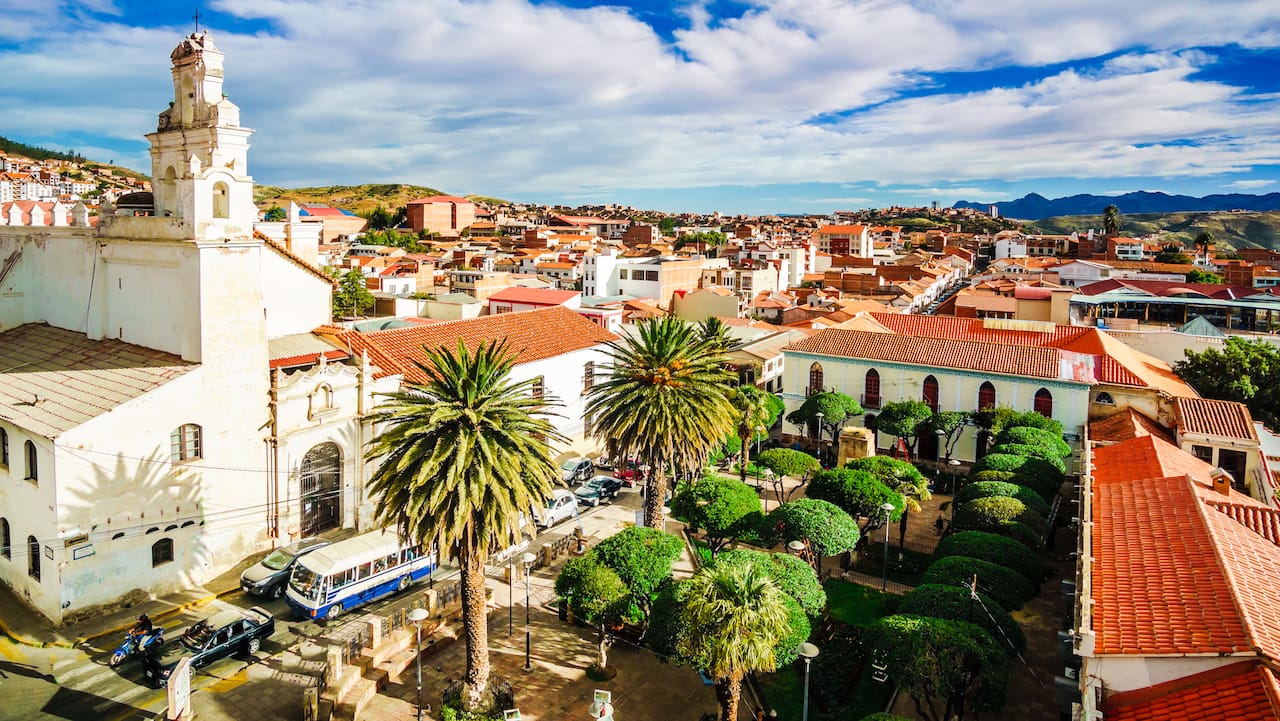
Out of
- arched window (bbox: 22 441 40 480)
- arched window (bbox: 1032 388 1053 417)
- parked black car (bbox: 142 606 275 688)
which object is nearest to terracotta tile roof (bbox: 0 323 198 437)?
arched window (bbox: 22 441 40 480)

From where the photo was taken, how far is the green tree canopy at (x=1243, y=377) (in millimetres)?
42094

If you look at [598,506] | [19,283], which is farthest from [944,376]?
[19,283]

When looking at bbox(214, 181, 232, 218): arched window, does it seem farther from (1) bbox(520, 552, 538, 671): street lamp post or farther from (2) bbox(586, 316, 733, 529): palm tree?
(1) bbox(520, 552, 538, 671): street lamp post

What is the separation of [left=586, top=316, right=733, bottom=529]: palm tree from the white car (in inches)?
209

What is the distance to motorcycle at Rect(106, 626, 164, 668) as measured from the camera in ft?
68.7

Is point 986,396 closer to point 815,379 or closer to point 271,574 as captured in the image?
point 815,379

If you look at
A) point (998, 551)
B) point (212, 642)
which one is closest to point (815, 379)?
point (998, 551)

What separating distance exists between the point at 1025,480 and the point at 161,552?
100 ft

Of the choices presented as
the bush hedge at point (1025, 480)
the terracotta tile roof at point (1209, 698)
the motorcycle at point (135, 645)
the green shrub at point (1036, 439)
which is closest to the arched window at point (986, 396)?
the green shrub at point (1036, 439)

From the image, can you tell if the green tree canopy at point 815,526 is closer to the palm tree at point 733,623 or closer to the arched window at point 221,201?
the palm tree at point 733,623

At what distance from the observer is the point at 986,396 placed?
4144 cm

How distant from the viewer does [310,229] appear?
120 ft

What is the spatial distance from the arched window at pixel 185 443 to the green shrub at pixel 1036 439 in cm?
3220

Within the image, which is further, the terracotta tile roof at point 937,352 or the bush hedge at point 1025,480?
the terracotta tile roof at point 937,352
